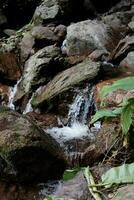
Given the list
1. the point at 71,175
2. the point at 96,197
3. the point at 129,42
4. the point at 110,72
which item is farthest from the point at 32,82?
the point at 96,197

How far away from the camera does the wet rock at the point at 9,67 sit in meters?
10.0

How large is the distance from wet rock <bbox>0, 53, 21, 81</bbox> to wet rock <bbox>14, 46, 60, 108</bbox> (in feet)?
1.66

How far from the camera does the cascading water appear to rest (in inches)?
278

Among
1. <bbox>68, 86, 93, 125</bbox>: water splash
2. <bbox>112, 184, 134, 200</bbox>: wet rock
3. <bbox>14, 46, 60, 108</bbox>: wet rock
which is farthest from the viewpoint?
<bbox>14, 46, 60, 108</bbox>: wet rock

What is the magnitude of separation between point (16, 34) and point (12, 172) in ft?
26.7

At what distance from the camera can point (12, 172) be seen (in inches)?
203

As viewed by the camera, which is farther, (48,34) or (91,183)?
(48,34)

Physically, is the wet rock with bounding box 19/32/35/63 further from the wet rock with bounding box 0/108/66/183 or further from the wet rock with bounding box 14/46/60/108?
the wet rock with bounding box 0/108/66/183

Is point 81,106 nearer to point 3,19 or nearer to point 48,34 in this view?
point 48,34

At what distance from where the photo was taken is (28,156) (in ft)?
16.5

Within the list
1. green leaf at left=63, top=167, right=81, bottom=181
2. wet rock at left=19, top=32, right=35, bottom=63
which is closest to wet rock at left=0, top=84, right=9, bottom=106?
wet rock at left=19, top=32, right=35, bottom=63

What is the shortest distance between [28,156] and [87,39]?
616 centimetres

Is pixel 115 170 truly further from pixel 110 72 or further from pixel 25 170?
pixel 110 72

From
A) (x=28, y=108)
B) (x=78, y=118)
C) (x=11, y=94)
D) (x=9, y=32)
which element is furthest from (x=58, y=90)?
(x=9, y=32)
